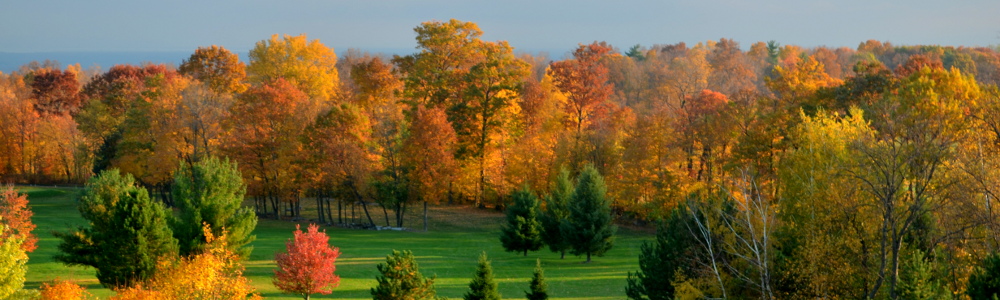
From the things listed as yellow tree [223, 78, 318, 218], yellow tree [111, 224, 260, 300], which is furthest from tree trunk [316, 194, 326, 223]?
yellow tree [111, 224, 260, 300]

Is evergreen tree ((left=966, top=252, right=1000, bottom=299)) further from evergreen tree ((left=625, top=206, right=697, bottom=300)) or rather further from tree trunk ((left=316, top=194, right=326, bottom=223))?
tree trunk ((left=316, top=194, right=326, bottom=223))

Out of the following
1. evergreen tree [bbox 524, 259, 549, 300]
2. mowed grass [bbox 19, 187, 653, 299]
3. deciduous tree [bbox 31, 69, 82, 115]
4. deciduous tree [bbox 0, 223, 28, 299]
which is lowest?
mowed grass [bbox 19, 187, 653, 299]

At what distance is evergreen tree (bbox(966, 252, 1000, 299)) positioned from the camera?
14602 mm

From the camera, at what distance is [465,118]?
5222 centimetres

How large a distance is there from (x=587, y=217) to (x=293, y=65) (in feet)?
125

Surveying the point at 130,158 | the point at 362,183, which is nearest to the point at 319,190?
the point at 362,183

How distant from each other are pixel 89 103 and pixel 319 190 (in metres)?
29.3

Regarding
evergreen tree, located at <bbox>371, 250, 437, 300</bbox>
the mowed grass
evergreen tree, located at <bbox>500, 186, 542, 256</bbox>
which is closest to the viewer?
evergreen tree, located at <bbox>371, 250, 437, 300</bbox>

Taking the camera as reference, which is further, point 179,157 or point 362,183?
point 179,157

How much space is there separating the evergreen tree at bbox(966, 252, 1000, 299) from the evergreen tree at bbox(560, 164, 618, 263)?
836 inches

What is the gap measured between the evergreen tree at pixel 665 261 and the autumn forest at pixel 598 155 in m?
0.09

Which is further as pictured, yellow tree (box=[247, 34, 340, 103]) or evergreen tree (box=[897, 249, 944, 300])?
yellow tree (box=[247, 34, 340, 103])

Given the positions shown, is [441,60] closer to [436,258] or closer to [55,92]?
[436,258]

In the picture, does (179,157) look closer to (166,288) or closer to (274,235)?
(274,235)
